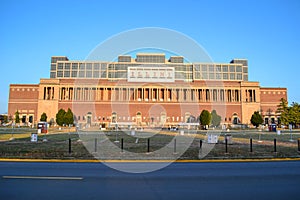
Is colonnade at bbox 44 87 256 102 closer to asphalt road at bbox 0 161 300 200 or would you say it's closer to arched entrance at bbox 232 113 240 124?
arched entrance at bbox 232 113 240 124

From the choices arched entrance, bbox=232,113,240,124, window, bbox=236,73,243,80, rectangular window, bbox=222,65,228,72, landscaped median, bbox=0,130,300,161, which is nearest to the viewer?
landscaped median, bbox=0,130,300,161

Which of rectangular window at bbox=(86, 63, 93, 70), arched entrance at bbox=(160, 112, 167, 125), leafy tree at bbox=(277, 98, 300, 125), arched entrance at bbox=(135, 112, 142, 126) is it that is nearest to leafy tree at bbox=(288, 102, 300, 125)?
leafy tree at bbox=(277, 98, 300, 125)

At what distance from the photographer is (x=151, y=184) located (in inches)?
316

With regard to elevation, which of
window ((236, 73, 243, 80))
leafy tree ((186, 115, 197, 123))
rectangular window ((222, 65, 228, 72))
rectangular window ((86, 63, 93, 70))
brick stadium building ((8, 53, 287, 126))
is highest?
rectangular window ((222, 65, 228, 72))

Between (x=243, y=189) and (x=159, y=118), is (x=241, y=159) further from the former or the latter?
(x=159, y=118)

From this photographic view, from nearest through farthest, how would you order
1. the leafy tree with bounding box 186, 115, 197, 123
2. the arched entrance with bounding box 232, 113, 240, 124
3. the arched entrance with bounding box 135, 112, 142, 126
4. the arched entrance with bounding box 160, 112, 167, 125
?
the leafy tree with bounding box 186, 115, 197, 123 → the arched entrance with bounding box 160, 112, 167, 125 → the arched entrance with bounding box 135, 112, 142, 126 → the arched entrance with bounding box 232, 113, 240, 124

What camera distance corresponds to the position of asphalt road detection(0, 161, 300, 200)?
6668 millimetres

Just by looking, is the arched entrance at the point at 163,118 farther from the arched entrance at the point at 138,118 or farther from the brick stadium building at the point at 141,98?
the arched entrance at the point at 138,118

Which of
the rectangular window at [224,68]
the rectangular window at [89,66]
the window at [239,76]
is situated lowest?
the rectangular window at [89,66]

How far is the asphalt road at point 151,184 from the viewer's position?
6.67 m

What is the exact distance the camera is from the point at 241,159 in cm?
1452

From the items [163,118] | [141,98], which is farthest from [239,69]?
[163,118]

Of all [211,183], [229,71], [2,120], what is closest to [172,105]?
[229,71]

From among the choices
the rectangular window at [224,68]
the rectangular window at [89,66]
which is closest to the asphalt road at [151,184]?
the rectangular window at [89,66]
